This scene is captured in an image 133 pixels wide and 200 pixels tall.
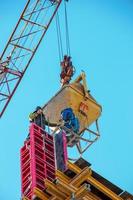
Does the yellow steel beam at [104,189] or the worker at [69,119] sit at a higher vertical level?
the worker at [69,119]

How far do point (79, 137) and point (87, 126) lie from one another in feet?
4.28

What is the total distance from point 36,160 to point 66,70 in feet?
39.2

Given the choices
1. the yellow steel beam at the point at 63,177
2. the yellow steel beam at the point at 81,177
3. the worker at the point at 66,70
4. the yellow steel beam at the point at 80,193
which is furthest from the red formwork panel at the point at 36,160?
the yellow steel beam at the point at 80,193

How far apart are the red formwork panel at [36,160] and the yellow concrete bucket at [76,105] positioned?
2.83 metres

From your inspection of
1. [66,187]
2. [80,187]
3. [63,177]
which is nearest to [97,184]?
[63,177]

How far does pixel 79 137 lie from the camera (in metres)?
56.5

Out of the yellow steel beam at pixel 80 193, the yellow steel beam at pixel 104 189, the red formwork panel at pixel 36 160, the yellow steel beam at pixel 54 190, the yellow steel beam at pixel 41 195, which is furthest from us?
the red formwork panel at pixel 36 160

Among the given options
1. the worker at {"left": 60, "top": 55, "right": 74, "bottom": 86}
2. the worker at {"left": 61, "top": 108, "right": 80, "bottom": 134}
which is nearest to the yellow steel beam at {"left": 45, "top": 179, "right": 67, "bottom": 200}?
the worker at {"left": 61, "top": 108, "right": 80, "bottom": 134}

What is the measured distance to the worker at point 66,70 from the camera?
196 ft

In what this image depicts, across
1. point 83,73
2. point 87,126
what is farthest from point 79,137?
point 83,73

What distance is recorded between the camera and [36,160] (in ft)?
165

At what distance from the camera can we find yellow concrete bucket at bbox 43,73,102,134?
5634 cm

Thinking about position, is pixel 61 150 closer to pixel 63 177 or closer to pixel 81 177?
pixel 63 177

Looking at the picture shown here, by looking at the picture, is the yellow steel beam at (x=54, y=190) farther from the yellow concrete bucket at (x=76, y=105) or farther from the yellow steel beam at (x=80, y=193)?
the yellow concrete bucket at (x=76, y=105)
